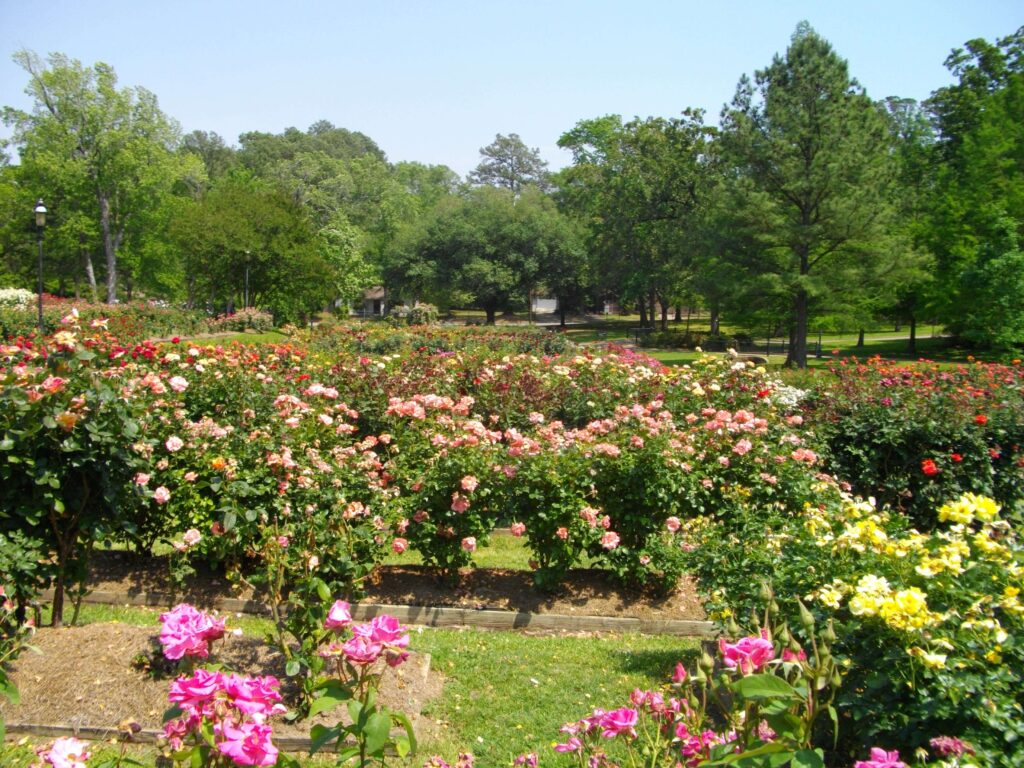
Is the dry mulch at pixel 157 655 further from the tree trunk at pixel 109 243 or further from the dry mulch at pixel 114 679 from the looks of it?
the tree trunk at pixel 109 243

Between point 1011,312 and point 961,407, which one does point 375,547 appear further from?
point 1011,312

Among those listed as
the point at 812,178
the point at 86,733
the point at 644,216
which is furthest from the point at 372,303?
the point at 86,733

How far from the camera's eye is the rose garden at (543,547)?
2.19 meters

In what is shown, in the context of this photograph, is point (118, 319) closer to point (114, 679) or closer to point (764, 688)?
point (114, 679)

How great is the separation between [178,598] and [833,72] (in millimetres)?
25726

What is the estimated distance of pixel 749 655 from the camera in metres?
2.05

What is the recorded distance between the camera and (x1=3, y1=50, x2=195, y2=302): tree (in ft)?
148

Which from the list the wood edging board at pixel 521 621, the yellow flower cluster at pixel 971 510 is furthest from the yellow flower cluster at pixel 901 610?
the wood edging board at pixel 521 621

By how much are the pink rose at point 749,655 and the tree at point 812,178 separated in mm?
24402

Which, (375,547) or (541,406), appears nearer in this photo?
(375,547)

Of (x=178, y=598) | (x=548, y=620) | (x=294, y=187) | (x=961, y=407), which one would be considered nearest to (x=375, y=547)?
(x=548, y=620)

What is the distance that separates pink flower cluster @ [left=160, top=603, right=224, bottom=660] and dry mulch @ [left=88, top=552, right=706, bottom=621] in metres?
3.52

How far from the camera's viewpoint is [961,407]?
7.91 meters

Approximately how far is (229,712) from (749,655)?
129 centimetres
